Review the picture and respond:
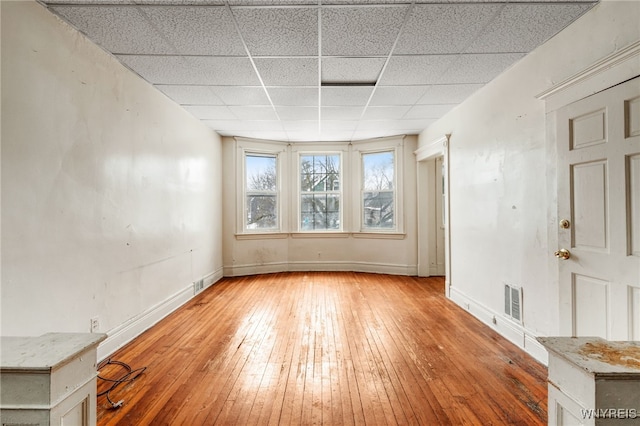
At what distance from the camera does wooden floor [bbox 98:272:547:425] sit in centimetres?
173

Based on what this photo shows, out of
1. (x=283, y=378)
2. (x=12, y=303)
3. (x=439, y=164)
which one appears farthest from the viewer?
(x=439, y=164)

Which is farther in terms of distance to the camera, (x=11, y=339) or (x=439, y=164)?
(x=439, y=164)

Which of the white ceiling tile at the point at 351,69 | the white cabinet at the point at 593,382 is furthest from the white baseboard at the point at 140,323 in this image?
the white ceiling tile at the point at 351,69

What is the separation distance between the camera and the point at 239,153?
213 inches

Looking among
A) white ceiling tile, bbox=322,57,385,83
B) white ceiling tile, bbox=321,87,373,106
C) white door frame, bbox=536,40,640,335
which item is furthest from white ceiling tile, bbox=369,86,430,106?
white door frame, bbox=536,40,640,335

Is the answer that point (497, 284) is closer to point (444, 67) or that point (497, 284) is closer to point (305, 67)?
point (444, 67)

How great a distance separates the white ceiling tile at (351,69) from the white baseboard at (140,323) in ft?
9.36

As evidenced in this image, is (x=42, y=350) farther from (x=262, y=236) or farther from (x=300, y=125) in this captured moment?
(x=262, y=236)

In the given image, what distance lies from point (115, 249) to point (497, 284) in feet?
11.9

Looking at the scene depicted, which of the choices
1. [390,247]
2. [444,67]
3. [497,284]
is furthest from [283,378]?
[390,247]

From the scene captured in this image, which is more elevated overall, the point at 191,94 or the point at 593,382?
the point at 191,94

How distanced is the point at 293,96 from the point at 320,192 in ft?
8.76

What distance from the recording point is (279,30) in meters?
2.15

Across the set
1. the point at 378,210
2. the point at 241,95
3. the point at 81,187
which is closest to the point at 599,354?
the point at 81,187
